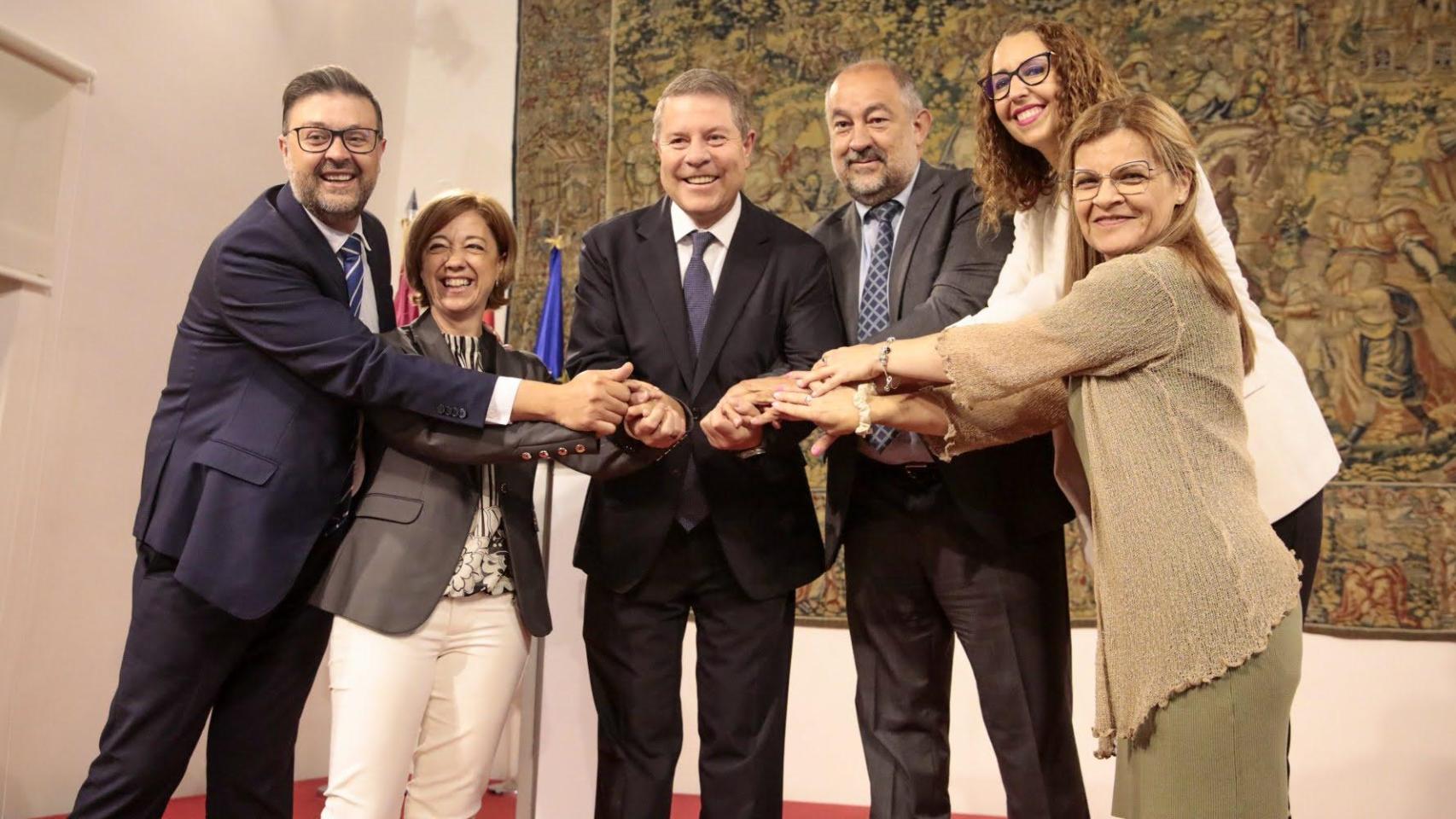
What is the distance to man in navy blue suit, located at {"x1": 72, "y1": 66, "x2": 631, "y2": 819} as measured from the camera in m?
2.14

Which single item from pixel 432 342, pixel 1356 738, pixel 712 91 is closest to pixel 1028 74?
pixel 712 91

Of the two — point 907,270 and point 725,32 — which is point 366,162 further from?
point 725,32

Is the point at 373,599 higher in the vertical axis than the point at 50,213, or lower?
lower

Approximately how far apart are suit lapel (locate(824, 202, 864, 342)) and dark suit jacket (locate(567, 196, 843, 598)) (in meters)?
0.07

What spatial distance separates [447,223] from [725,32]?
10.9 feet

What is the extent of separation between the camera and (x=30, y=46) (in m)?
3.57

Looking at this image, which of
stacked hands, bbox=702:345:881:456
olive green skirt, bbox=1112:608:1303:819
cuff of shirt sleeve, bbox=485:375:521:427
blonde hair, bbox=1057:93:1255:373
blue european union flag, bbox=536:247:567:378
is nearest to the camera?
olive green skirt, bbox=1112:608:1303:819

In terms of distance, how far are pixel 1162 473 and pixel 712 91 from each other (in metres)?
1.38

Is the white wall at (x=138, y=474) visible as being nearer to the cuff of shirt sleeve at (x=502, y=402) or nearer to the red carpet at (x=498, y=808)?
the red carpet at (x=498, y=808)

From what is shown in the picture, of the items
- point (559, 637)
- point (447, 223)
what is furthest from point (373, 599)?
point (559, 637)

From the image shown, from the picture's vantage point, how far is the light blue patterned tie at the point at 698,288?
2.48 metres

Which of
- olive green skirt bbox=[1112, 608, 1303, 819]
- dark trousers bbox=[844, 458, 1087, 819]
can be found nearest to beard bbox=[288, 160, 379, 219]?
dark trousers bbox=[844, 458, 1087, 819]

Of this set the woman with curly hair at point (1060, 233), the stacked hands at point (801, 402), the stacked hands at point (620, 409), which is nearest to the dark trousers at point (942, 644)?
the stacked hands at point (801, 402)

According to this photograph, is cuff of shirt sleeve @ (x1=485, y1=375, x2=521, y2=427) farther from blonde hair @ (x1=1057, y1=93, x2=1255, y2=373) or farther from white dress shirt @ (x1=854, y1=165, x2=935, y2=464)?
blonde hair @ (x1=1057, y1=93, x2=1255, y2=373)
